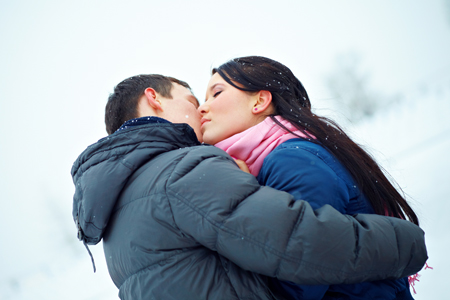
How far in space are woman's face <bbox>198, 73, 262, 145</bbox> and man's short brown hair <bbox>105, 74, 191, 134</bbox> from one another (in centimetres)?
36

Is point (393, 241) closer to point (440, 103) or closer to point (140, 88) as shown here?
point (140, 88)

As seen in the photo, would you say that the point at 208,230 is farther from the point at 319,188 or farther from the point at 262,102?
the point at 262,102

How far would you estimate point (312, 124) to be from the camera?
1558mm

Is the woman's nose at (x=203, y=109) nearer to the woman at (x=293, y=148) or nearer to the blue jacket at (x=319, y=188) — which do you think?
the woman at (x=293, y=148)

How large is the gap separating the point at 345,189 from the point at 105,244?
3.25ft

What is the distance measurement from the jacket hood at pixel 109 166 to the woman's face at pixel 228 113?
1.37ft

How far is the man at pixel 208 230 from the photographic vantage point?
3.05 feet

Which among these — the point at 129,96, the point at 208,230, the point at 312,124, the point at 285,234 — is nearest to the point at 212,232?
the point at 208,230

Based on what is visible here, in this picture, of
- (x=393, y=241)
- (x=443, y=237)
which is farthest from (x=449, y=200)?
(x=393, y=241)

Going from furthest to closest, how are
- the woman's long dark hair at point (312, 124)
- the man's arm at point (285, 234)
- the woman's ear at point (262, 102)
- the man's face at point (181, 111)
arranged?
the man's face at point (181, 111)
the woman's ear at point (262, 102)
the woman's long dark hair at point (312, 124)
the man's arm at point (285, 234)

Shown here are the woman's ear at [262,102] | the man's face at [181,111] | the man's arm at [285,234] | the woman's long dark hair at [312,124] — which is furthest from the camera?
the man's face at [181,111]

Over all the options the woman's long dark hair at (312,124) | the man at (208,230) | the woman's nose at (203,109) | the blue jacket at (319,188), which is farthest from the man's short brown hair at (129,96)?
the blue jacket at (319,188)

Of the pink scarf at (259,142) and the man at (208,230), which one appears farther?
the pink scarf at (259,142)

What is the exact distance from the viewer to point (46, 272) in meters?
6.82
